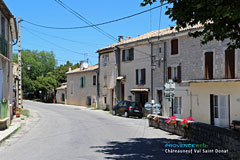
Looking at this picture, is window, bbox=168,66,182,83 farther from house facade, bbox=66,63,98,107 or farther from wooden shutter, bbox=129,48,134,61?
house facade, bbox=66,63,98,107

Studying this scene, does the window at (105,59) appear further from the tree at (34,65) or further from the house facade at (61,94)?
the tree at (34,65)

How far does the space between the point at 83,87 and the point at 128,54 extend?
13167 mm

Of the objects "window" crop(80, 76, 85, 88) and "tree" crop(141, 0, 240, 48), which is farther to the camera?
"window" crop(80, 76, 85, 88)

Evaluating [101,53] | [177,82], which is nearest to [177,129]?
[177,82]

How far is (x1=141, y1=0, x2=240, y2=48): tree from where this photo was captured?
6979 mm

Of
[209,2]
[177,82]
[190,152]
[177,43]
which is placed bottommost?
[190,152]

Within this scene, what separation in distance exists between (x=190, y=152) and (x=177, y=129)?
4.67m

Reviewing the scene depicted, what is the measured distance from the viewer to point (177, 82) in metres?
24.6

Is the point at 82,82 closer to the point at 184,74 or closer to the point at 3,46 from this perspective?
the point at 184,74

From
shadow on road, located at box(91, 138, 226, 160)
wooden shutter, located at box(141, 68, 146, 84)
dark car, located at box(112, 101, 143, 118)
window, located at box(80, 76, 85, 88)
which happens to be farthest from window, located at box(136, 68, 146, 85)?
shadow on road, located at box(91, 138, 226, 160)

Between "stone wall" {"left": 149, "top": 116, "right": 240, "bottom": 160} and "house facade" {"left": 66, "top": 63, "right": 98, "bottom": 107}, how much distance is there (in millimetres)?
24230

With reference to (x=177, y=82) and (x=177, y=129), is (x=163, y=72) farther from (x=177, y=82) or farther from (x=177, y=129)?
(x=177, y=129)

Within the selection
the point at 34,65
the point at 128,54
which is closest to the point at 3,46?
the point at 128,54

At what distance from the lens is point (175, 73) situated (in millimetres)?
25109
